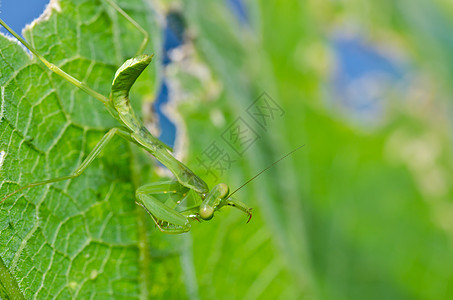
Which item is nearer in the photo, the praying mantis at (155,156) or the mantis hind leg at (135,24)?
the praying mantis at (155,156)

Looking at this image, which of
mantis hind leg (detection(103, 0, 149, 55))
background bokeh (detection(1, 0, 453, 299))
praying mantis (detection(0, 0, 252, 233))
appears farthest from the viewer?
background bokeh (detection(1, 0, 453, 299))

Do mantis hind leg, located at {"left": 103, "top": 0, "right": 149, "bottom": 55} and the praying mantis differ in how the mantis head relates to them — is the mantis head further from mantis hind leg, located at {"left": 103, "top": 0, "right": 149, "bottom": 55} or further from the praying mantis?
mantis hind leg, located at {"left": 103, "top": 0, "right": 149, "bottom": 55}

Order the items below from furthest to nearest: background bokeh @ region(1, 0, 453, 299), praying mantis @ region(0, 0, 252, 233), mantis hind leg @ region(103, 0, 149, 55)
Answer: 1. background bokeh @ region(1, 0, 453, 299)
2. mantis hind leg @ region(103, 0, 149, 55)
3. praying mantis @ region(0, 0, 252, 233)

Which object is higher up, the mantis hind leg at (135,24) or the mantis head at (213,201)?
the mantis hind leg at (135,24)

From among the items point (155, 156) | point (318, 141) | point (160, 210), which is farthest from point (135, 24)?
point (318, 141)

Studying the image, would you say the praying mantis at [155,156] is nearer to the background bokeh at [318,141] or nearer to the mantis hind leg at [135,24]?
the mantis hind leg at [135,24]

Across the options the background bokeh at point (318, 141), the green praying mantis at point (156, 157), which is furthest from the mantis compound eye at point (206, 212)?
the background bokeh at point (318, 141)

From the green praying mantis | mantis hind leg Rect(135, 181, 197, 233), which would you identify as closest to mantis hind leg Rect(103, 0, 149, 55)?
the green praying mantis

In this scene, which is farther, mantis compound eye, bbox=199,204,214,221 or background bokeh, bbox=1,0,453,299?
background bokeh, bbox=1,0,453,299
